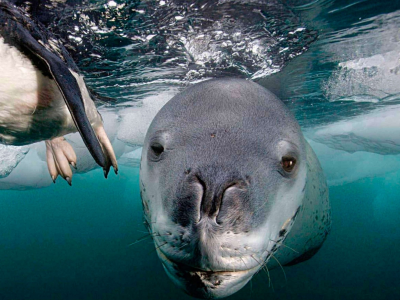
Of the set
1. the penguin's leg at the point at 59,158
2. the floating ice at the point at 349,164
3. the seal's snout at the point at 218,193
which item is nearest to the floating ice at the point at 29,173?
the penguin's leg at the point at 59,158

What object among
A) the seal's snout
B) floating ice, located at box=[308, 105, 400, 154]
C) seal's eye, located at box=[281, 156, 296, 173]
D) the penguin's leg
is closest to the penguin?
the penguin's leg

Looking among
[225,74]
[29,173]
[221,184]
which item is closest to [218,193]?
[221,184]

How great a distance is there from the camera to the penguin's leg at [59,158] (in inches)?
143

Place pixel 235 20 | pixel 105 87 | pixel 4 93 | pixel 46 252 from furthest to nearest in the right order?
pixel 46 252
pixel 105 87
pixel 235 20
pixel 4 93

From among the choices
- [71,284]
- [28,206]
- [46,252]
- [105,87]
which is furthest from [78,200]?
[105,87]

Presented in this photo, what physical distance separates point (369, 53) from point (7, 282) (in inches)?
743

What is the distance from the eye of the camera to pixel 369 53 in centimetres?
620

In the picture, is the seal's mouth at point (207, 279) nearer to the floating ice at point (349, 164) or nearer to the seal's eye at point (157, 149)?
the seal's eye at point (157, 149)

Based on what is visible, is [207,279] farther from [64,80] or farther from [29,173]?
[29,173]

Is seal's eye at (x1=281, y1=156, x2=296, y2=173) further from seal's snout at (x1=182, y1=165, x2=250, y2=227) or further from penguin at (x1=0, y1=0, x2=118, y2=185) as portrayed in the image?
penguin at (x1=0, y1=0, x2=118, y2=185)

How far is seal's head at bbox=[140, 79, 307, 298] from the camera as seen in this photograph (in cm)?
130

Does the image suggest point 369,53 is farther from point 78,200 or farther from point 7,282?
point 78,200

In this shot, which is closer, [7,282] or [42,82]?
[42,82]

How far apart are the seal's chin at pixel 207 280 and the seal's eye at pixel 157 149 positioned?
708 millimetres
